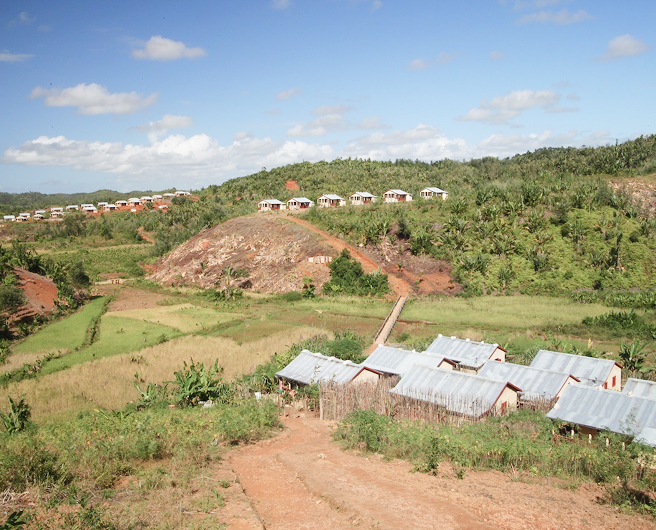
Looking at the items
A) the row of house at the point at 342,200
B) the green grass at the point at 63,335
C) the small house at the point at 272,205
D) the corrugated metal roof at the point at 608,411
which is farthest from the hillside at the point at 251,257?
the corrugated metal roof at the point at 608,411

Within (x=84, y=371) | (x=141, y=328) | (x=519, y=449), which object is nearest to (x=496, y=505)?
(x=519, y=449)

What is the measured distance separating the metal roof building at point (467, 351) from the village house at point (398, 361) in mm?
698

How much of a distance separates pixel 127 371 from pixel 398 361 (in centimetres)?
1178

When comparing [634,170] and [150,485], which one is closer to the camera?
[150,485]

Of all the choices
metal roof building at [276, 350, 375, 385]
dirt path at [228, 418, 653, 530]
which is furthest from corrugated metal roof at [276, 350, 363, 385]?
dirt path at [228, 418, 653, 530]

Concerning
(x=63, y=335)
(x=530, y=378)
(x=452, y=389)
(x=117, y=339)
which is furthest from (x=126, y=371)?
(x=530, y=378)

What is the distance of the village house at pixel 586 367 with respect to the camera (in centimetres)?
1919

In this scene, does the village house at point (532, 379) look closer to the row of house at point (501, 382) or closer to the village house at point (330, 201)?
the row of house at point (501, 382)

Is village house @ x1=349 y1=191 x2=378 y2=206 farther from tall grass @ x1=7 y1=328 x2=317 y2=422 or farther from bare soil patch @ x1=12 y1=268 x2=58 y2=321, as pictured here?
tall grass @ x1=7 y1=328 x2=317 y2=422

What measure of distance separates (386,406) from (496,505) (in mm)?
6445

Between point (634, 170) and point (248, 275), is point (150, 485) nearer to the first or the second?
point (248, 275)

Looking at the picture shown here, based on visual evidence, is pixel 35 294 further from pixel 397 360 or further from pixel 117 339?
pixel 397 360

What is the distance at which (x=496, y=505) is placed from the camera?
10039 mm

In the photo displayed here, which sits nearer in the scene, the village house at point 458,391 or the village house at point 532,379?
the village house at point 458,391
